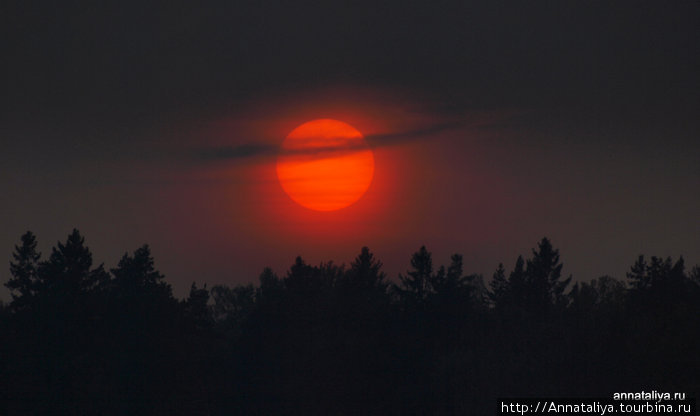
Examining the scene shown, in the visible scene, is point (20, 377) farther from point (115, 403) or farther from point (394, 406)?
point (394, 406)

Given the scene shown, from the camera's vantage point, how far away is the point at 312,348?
117 meters

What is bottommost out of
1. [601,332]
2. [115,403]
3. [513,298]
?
[115,403]

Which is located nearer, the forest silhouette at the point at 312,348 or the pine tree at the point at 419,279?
the forest silhouette at the point at 312,348

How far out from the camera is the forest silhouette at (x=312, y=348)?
9519 centimetres

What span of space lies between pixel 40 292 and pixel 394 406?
1282 inches

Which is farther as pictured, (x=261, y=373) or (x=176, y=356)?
(x=261, y=373)

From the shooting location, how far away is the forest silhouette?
95.2 meters

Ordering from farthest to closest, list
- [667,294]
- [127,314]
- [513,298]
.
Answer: [513,298], [127,314], [667,294]

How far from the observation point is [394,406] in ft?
371

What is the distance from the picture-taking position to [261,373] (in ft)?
385

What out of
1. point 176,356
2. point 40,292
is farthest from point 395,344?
point 40,292

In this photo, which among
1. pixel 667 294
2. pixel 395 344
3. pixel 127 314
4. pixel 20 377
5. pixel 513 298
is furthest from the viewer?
pixel 513 298

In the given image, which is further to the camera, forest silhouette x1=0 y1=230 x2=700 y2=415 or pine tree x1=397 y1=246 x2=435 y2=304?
pine tree x1=397 y1=246 x2=435 y2=304

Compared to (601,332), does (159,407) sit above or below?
below
